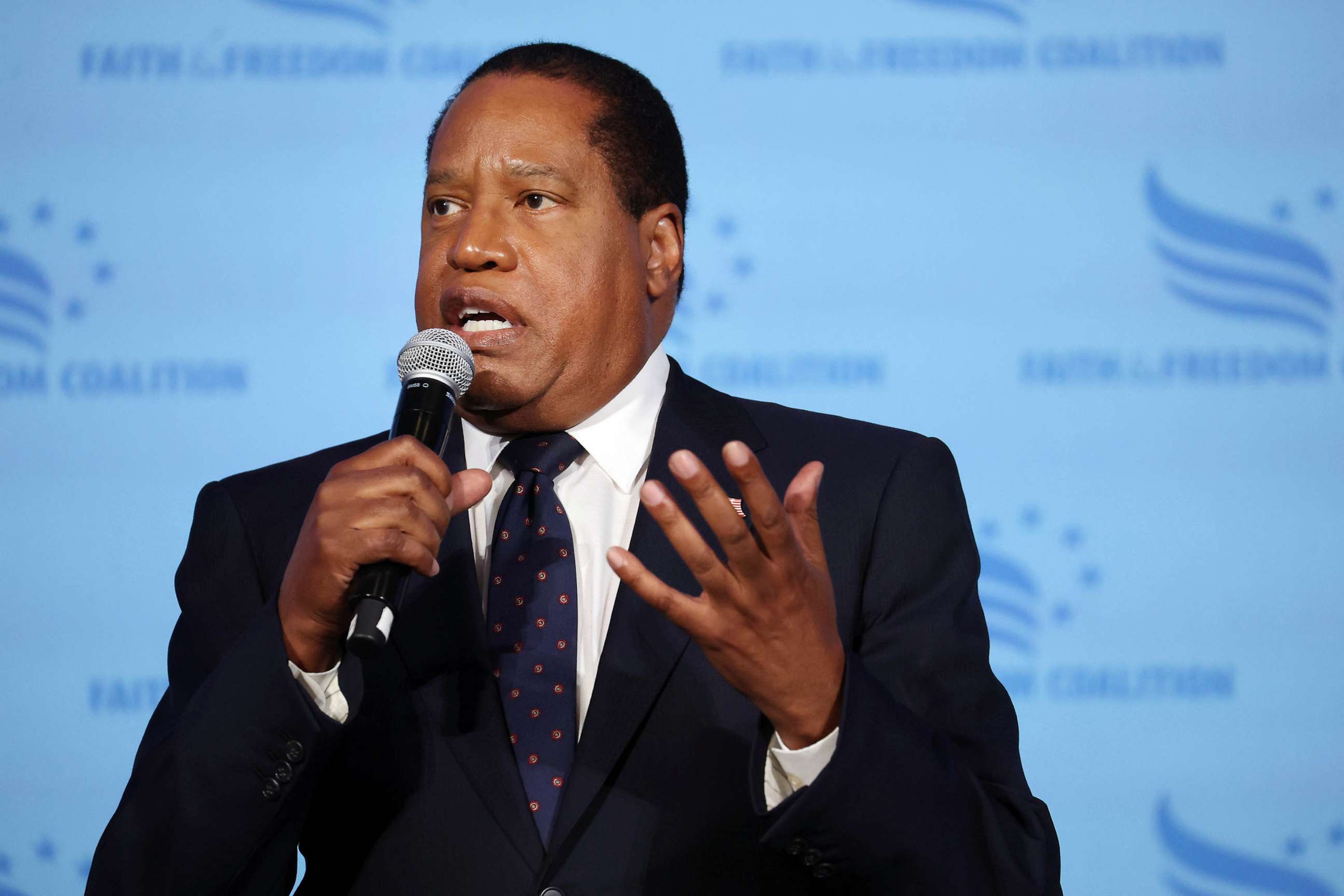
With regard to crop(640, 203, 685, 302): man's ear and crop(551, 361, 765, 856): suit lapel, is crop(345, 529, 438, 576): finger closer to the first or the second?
crop(551, 361, 765, 856): suit lapel

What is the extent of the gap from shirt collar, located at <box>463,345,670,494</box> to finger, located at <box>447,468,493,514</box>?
375 mm

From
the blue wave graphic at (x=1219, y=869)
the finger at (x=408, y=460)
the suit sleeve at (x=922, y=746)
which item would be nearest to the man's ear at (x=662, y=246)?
the suit sleeve at (x=922, y=746)

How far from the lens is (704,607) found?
1.30 metres

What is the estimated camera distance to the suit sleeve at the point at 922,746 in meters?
1.39

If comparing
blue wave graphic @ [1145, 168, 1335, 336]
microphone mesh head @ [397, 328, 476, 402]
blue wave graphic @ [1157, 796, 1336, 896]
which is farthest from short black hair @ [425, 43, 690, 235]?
blue wave graphic @ [1157, 796, 1336, 896]

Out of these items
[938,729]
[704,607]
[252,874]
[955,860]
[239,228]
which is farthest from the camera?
[239,228]

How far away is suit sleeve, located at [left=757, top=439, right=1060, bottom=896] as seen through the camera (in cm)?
139

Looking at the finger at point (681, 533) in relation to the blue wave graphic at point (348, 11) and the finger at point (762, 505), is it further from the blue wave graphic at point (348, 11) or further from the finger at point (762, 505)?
the blue wave graphic at point (348, 11)

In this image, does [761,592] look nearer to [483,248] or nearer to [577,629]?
[577,629]

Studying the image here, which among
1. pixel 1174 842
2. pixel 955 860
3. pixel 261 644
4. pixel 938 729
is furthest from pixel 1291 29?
pixel 261 644

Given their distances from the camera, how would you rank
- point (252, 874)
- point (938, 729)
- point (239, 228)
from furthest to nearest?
1. point (239, 228)
2. point (938, 729)
3. point (252, 874)

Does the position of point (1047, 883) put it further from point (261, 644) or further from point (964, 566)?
point (261, 644)

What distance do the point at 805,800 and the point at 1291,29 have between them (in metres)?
2.44

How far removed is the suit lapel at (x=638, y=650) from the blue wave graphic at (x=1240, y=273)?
1488mm
